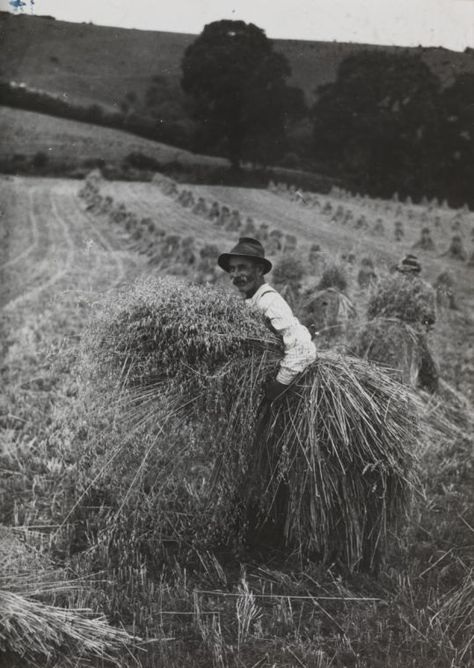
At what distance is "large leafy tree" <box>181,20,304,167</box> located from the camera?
345 inches

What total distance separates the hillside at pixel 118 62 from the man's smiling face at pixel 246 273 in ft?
18.8

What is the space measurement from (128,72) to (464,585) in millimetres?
9537

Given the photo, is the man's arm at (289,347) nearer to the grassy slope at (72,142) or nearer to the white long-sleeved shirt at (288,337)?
the white long-sleeved shirt at (288,337)

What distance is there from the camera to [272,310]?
3.30m

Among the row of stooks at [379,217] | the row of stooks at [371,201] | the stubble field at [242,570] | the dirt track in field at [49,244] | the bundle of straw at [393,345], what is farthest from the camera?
the dirt track in field at [49,244]

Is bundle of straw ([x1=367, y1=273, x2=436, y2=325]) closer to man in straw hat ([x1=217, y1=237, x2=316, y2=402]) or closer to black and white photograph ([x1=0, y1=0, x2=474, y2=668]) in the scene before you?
black and white photograph ([x1=0, y1=0, x2=474, y2=668])

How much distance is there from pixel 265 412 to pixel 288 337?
460mm

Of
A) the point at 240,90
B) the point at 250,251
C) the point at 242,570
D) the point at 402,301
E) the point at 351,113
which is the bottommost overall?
the point at 242,570

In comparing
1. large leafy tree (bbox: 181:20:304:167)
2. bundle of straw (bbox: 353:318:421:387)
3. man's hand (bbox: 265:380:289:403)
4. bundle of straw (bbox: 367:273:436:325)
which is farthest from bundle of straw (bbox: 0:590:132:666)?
large leafy tree (bbox: 181:20:304:167)

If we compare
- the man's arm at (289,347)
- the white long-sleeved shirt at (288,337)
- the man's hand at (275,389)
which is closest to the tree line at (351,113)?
the white long-sleeved shirt at (288,337)

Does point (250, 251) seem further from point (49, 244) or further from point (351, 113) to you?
point (49, 244)

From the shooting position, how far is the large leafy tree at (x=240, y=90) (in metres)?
8.77

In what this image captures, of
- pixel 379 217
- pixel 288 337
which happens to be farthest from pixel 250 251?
pixel 379 217

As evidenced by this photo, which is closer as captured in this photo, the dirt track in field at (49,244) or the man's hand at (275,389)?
the man's hand at (275,389)
